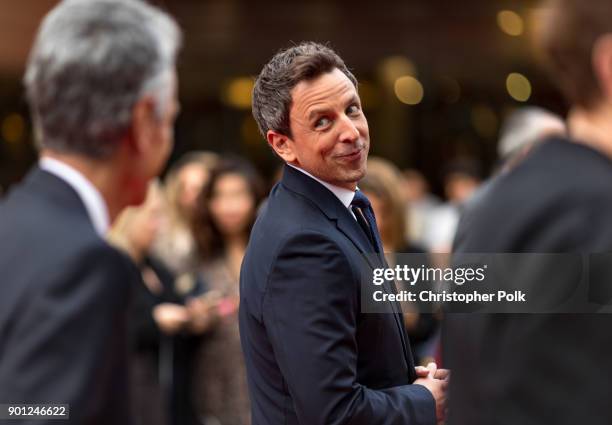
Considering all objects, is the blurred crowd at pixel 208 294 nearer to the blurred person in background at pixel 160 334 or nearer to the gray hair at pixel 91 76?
the blurred person in background at pixel 160 334

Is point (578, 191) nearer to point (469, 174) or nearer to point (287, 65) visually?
point (287, 65)

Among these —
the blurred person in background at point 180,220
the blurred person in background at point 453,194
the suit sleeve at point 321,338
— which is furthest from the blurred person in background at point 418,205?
the suit sleeve at point 321,338

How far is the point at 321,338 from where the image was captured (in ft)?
7.74

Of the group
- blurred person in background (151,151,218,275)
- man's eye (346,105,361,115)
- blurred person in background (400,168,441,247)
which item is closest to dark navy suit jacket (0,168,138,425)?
man's eye (346,105,361,115)

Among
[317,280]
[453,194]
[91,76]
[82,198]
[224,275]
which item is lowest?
[224,275]

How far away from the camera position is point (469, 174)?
11164 millimetres

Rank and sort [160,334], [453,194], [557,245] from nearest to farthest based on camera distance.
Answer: [557,245], [160,334], [453,194]

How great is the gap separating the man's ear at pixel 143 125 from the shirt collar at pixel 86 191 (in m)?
0.13

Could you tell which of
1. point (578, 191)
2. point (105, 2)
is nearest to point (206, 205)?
point (105, 2)

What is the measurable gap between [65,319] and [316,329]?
828 mm

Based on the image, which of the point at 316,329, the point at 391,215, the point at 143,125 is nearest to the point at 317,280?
the point at 316,329

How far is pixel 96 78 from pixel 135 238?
407 cm

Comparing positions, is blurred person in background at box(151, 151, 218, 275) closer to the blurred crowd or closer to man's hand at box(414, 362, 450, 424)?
the blurred crowd

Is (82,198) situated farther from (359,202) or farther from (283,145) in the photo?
(359,202)
